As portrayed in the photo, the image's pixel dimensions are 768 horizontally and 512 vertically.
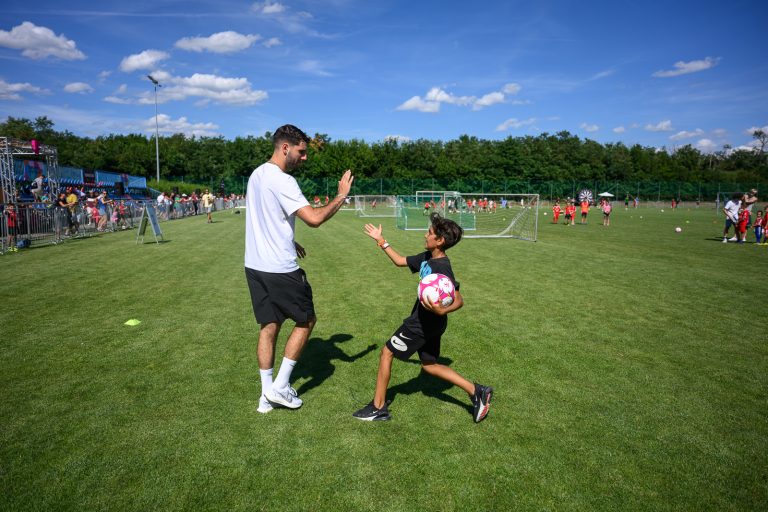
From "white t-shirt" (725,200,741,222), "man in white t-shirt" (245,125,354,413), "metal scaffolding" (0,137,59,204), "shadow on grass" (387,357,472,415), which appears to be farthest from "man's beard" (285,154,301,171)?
"white t-shirt" (725,200,741,222)

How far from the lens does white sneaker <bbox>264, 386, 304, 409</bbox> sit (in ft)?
13.3

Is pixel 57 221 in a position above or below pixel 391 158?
below

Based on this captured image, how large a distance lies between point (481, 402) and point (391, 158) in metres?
75.2

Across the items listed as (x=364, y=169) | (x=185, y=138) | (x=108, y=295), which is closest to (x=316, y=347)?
(x=108, y=295)

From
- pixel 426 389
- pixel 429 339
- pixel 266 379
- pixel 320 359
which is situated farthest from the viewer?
pixel 320 359

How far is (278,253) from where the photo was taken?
3.90 metres

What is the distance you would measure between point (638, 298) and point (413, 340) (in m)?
6.72

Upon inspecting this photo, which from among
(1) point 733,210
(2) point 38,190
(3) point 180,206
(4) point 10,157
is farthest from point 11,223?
(1) point 733,210

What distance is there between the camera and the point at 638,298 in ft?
28.4

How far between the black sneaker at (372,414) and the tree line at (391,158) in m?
67.0

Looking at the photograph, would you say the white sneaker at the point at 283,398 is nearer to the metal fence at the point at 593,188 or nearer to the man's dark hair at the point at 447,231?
the man's dark hair at the point at 447,231

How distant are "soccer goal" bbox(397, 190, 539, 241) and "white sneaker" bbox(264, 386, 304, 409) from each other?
16515mm

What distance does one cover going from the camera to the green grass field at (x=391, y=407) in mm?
3014

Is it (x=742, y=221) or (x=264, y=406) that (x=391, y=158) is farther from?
(x=264, y=406)
